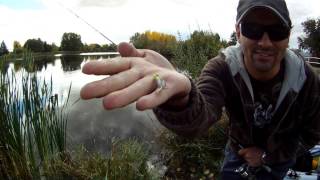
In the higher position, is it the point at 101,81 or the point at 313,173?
the point at 101,81

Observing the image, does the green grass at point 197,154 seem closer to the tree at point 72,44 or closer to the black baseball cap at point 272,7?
the tree at point 72,44

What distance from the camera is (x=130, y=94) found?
118cm

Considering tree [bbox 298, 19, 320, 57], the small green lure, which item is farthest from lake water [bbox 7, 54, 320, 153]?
tree [bbox 298, 19, 320, 57]

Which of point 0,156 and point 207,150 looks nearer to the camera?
point 0,156

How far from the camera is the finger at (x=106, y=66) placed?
120cm

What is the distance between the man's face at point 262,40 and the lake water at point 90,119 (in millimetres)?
2737

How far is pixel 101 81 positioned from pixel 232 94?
1.23 meters

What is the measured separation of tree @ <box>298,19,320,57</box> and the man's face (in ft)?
83.4

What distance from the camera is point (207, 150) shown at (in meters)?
6.20

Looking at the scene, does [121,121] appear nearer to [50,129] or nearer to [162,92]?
[50,129]

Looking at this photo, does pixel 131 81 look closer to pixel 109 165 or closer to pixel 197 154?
pixel 109 165

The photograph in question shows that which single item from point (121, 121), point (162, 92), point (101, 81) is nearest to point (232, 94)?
point (162, 92)

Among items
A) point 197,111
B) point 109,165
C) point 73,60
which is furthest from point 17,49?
point 73,60

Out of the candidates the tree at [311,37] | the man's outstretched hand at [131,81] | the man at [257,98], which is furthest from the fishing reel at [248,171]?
the tree at [311,37]
